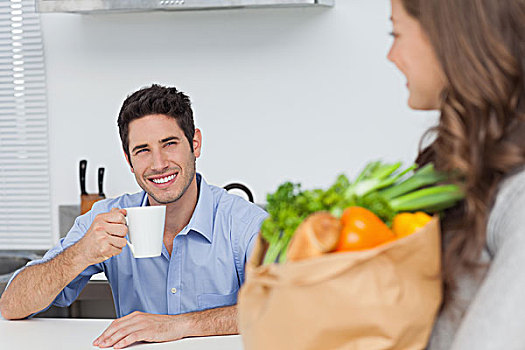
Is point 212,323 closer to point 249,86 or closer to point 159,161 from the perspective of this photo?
point 159,161

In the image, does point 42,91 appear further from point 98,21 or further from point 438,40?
point 438,40

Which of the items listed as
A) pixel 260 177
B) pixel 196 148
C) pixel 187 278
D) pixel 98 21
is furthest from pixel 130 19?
pixel 187 278

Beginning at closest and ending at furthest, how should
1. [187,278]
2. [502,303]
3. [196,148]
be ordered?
[502,303]
[187,278]
[196,148]

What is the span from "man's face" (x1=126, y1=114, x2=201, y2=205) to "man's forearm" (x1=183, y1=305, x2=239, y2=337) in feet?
1.32

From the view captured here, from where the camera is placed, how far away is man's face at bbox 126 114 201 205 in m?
1.96

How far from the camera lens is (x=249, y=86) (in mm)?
3100

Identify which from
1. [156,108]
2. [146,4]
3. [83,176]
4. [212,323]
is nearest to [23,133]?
[83,176]

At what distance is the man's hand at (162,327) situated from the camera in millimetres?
1525

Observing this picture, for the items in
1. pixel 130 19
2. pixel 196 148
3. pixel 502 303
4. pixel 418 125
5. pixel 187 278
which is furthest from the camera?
pixel 130 19

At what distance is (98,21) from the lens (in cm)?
320

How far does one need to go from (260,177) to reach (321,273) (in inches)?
91.6

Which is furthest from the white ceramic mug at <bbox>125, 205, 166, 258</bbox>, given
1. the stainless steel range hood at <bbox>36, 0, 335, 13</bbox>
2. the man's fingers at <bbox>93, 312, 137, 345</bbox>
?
the stainless steel range hood at <bbox>36, 0, 335, 13</bbox>

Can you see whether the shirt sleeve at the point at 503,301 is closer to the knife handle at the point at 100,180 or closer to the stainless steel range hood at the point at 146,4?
the stainless steel range hood at the point at 146,4

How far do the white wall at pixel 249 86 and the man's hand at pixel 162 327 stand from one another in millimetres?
1439
